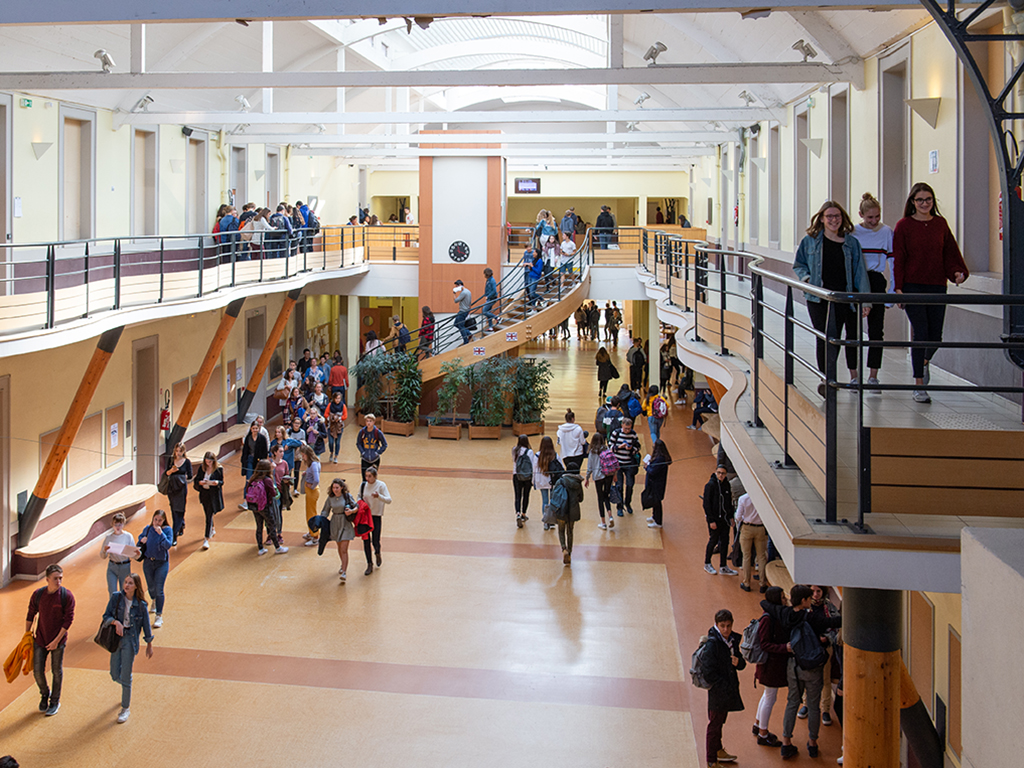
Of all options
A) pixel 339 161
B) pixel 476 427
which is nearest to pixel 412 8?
pixel 476 427

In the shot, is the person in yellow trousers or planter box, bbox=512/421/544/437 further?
planter box, bbox=512/421/544/437

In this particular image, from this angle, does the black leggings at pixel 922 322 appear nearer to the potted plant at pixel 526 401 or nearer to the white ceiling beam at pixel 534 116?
the white ceiling beam at pixel 534 116

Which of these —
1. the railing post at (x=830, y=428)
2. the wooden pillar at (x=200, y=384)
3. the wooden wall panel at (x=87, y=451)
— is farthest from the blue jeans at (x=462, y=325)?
the railing post at (x=830, y=428)

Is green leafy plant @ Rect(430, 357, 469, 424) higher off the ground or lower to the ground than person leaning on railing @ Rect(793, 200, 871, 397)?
lower

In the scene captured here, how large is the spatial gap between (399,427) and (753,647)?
13933 millimetres

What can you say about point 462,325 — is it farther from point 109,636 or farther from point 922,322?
point 922,322

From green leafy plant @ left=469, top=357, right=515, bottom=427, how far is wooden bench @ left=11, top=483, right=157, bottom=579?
770cm

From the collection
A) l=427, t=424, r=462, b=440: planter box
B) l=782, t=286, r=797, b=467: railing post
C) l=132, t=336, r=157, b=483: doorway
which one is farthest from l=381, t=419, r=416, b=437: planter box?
l=782, t=286, r=797, b=467: railing post

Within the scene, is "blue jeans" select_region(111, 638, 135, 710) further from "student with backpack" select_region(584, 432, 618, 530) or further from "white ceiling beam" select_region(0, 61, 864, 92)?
"student with backpack" select_region(584, 432, 618, 530)

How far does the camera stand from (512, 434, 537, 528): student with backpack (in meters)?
13.3

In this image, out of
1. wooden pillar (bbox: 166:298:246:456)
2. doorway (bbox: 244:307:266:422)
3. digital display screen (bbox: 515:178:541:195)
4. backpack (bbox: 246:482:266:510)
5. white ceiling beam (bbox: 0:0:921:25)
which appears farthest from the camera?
digital display screen (bbox: 515:178:541:195)

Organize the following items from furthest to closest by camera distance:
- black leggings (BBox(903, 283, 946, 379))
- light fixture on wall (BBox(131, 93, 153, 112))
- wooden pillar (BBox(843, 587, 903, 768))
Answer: light fixture on wall (BBox(131, 93, 153, 112)), black leggings (BBox(903, 283, 946, 379)), wooden pillar (BBox(843, 587, 903, 768))

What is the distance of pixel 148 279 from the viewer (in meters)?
12.1

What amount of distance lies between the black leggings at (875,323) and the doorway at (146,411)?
1245 centimetres
